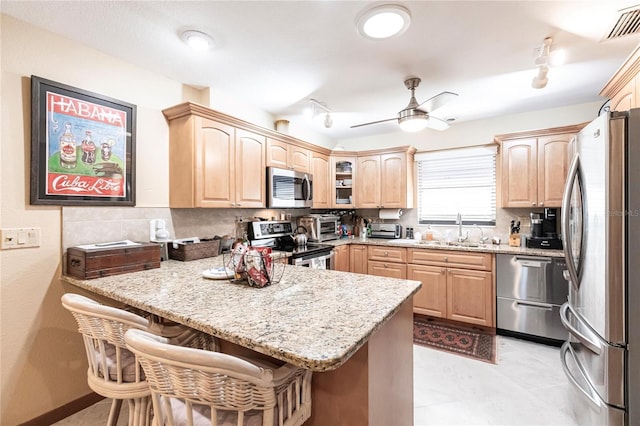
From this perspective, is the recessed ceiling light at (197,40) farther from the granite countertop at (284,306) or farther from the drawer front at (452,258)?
the drawer front at (452,258)

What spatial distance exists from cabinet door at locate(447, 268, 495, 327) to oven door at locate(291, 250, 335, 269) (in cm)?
137

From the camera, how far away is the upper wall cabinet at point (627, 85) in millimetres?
1831

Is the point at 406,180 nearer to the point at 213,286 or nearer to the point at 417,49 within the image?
the point at 417,49

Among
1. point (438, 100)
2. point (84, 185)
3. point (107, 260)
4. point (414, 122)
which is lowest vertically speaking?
point (107, 260)

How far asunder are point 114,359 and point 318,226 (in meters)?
2.63

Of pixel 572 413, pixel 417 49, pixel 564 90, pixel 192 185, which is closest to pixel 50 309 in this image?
pixel 192 185

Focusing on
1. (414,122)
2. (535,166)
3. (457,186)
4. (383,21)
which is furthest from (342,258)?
(383,21)

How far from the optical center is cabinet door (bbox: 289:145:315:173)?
3456 millimetres

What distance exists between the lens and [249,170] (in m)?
2.89

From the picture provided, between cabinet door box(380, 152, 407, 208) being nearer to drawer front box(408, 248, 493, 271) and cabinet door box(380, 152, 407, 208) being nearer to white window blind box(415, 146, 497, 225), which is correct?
white window blind box(415, 146, 497, 225)

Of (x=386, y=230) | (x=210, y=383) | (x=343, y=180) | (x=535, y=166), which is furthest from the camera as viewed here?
(x=343, y=180)

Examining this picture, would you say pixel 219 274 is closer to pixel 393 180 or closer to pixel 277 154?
pixel 277 154

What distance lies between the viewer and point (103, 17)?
1728mm

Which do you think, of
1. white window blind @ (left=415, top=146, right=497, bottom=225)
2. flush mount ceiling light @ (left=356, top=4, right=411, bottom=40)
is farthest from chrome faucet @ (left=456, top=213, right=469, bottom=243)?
flush mount ceiling light @ (left=356, top=4, right=411, bottom=40)
